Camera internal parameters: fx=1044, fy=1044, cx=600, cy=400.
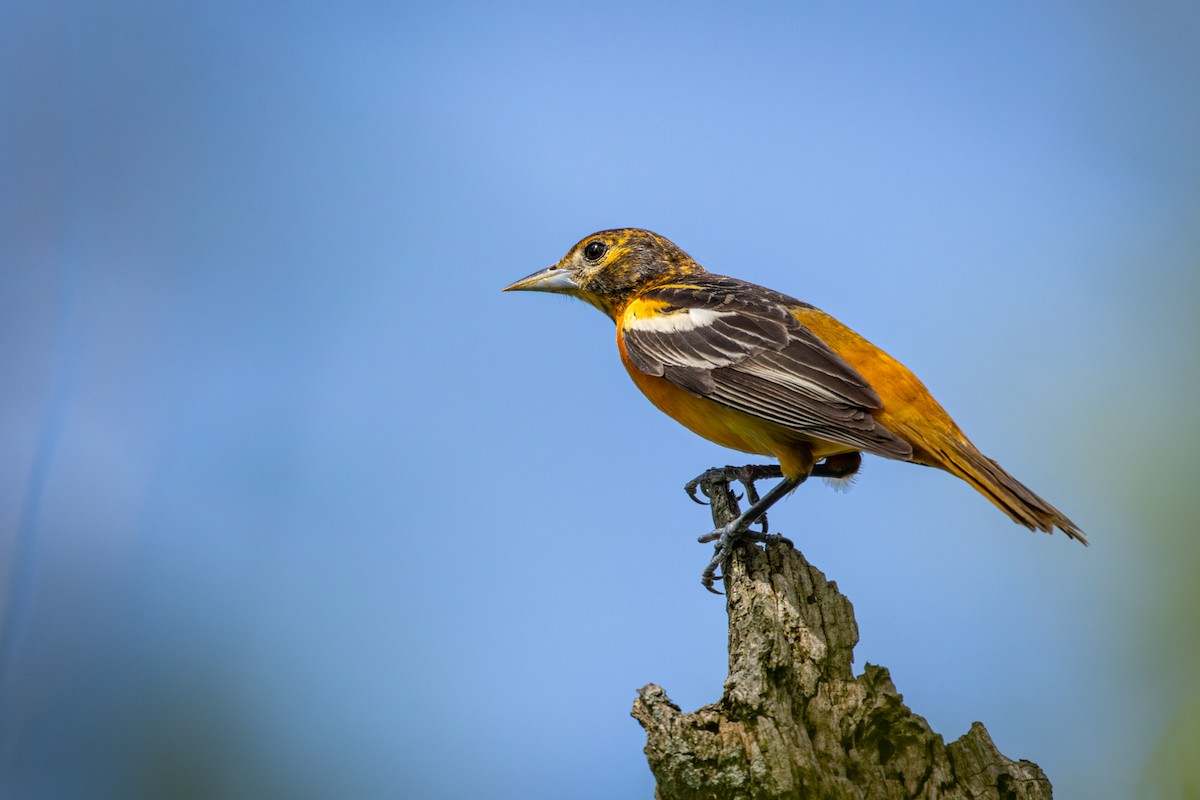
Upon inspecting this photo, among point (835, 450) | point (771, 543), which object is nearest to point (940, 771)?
point (771, 543)

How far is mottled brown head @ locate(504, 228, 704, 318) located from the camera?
7.10m

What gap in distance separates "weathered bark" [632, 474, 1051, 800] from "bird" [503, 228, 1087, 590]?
957 mm

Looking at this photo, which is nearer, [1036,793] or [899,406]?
[1036,793]

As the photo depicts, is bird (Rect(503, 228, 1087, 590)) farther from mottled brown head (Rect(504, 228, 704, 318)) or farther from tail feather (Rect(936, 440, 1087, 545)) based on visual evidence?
mottled brown head (Rect(504, 228, 704, 318))

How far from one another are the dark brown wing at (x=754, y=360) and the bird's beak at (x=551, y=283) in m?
0.69

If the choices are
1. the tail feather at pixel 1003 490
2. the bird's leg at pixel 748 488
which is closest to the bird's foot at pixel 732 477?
the bird's leg at pixel 748 488

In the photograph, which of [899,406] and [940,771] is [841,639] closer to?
[940,771]

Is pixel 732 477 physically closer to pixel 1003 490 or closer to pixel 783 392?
pixel 783 392

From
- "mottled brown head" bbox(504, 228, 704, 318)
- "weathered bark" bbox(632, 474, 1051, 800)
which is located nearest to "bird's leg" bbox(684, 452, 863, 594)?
"weathered bark" bbox(632, 474, 1051, 800)

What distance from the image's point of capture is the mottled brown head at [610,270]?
710cm

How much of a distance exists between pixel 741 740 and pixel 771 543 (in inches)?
49.8

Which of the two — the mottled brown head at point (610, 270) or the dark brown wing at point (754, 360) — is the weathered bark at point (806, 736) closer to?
the dark brown wing at point (754, 360)

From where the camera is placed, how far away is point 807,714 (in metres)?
3.96

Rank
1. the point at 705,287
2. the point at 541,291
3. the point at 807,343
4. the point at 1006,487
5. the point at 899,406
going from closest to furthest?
the point at 1006,487
the point at 899,406
the point at 807,343
the point at 705,287
the point at 541,291
